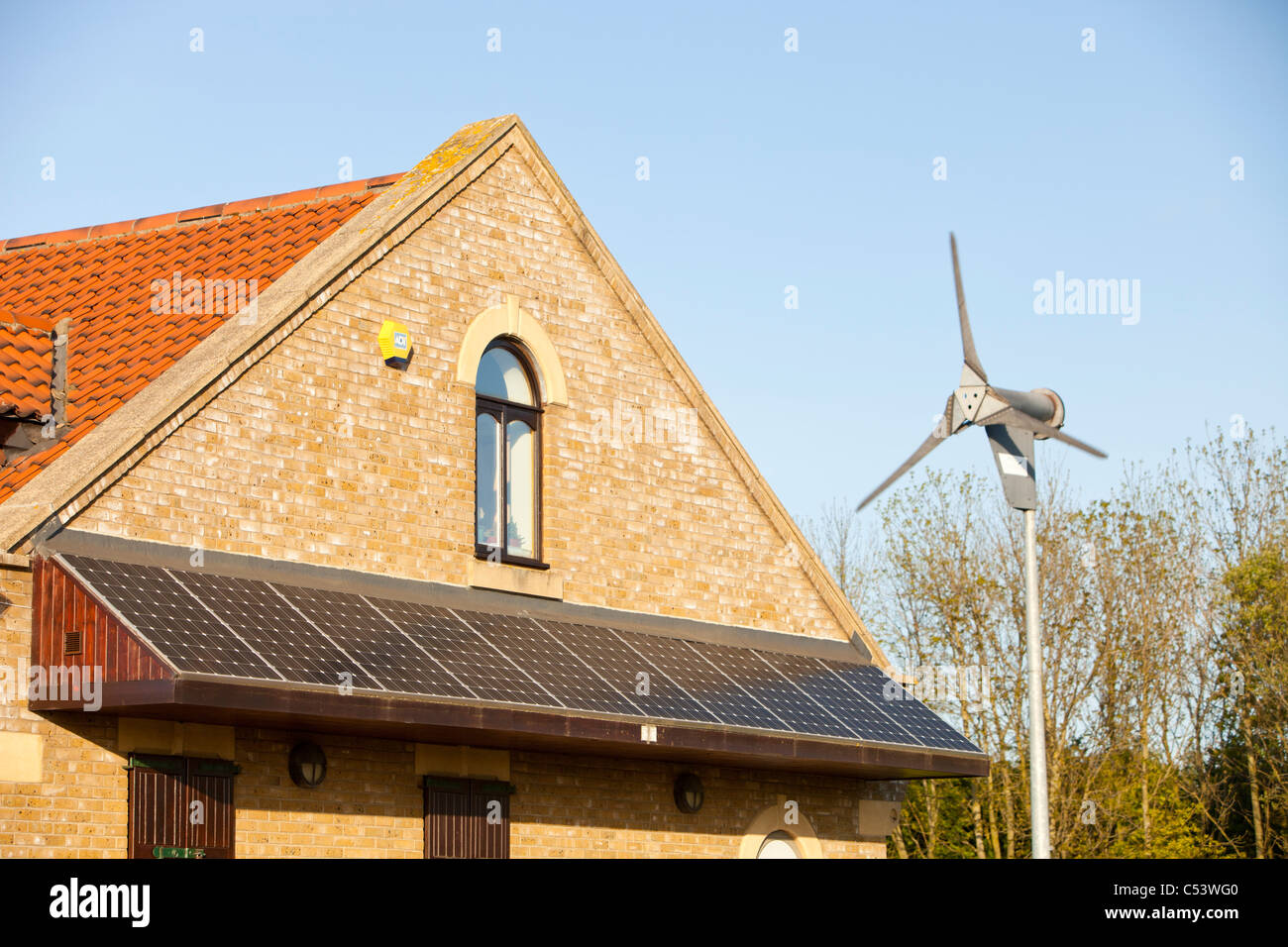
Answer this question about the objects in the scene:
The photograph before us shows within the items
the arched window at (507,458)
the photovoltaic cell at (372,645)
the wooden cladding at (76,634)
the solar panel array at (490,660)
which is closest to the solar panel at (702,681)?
the solar panel array at (490,660)

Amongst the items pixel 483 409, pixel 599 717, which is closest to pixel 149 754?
pixel 599 717

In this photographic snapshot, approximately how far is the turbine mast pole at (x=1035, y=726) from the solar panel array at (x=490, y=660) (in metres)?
2.50

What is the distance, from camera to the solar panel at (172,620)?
12969 millimetres

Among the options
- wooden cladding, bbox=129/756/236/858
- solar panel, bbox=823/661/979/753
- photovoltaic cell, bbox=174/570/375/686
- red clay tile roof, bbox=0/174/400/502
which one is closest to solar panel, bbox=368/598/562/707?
photovoltaic cell, bbox=174/570/375/686

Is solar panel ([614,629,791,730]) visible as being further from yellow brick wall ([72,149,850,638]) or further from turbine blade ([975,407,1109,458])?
turbine blade ([975,407,1109,458])

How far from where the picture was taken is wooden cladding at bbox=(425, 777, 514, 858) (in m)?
16.1

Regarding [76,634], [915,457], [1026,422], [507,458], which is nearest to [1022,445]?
[1026,422]

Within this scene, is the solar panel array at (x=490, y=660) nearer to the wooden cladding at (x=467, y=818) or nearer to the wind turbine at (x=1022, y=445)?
the wooden cladding at (x=467, y=818)

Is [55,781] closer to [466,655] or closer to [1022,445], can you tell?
[466,655]

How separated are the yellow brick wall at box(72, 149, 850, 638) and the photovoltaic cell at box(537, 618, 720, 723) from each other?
0.64 m

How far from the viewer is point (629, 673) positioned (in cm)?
1741

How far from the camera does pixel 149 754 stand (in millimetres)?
14023
